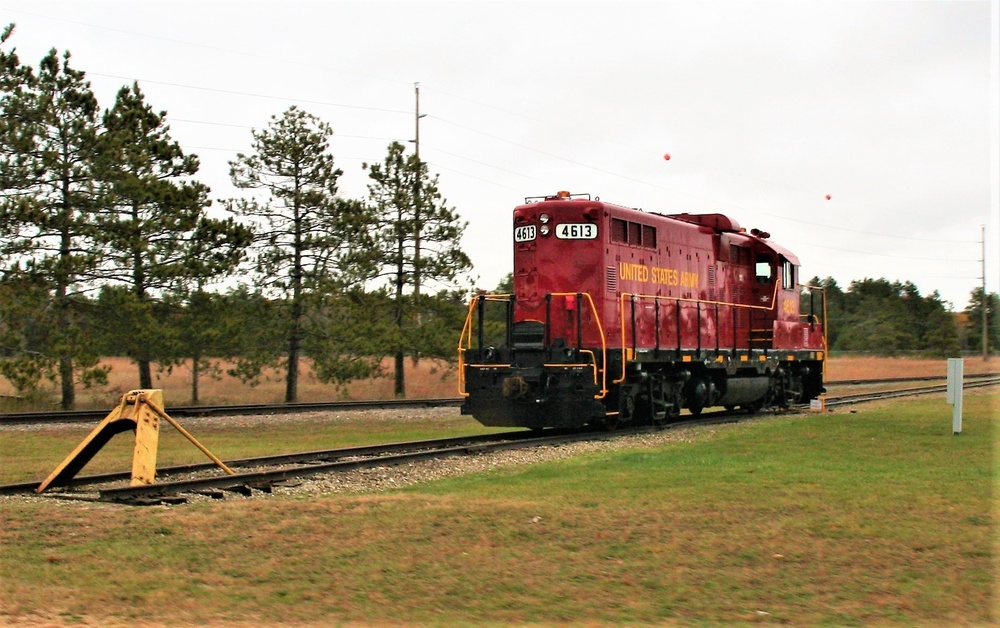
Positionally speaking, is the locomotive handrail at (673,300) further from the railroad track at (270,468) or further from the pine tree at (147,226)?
the pine tree at (147,226)

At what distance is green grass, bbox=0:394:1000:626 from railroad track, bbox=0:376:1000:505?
2.44ft

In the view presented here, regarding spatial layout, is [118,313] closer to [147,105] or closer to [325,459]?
[147,105]

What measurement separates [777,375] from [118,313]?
59.2 ft

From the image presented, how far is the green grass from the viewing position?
6.51 meters

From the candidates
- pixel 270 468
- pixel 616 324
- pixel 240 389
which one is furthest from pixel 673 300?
pixel 240 389

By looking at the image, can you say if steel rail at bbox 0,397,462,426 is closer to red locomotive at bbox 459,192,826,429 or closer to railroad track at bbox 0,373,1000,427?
railroad track at bbox 0,373,1000,427

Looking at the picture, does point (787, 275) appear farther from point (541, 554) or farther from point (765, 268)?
point (541, 554)

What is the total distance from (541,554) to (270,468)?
Result: 6.53 metres

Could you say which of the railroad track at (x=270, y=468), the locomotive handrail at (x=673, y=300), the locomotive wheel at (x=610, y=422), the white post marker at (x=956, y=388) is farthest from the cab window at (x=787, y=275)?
the white post marker at (x=956, y=388)

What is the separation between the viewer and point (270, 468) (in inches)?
533

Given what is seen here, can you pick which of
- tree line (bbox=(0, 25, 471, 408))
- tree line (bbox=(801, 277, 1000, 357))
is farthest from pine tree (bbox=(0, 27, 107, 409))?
tree line (bbox=(801, 277, 1000, 357))

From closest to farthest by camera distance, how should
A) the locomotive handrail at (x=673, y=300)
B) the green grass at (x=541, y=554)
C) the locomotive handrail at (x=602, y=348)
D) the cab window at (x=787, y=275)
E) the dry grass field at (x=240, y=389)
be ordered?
1. the green grass at (x=541, y=554)
2. the locomotive handrail at (x=602, y=348)
3. the locomotive handrail at (x=673, y=300)
4. the cab window at (x=787, y=275)
5. the dry grass field at (x=240, y=389)

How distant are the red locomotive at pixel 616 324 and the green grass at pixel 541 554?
587 cm

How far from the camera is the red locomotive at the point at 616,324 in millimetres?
A: 18172
